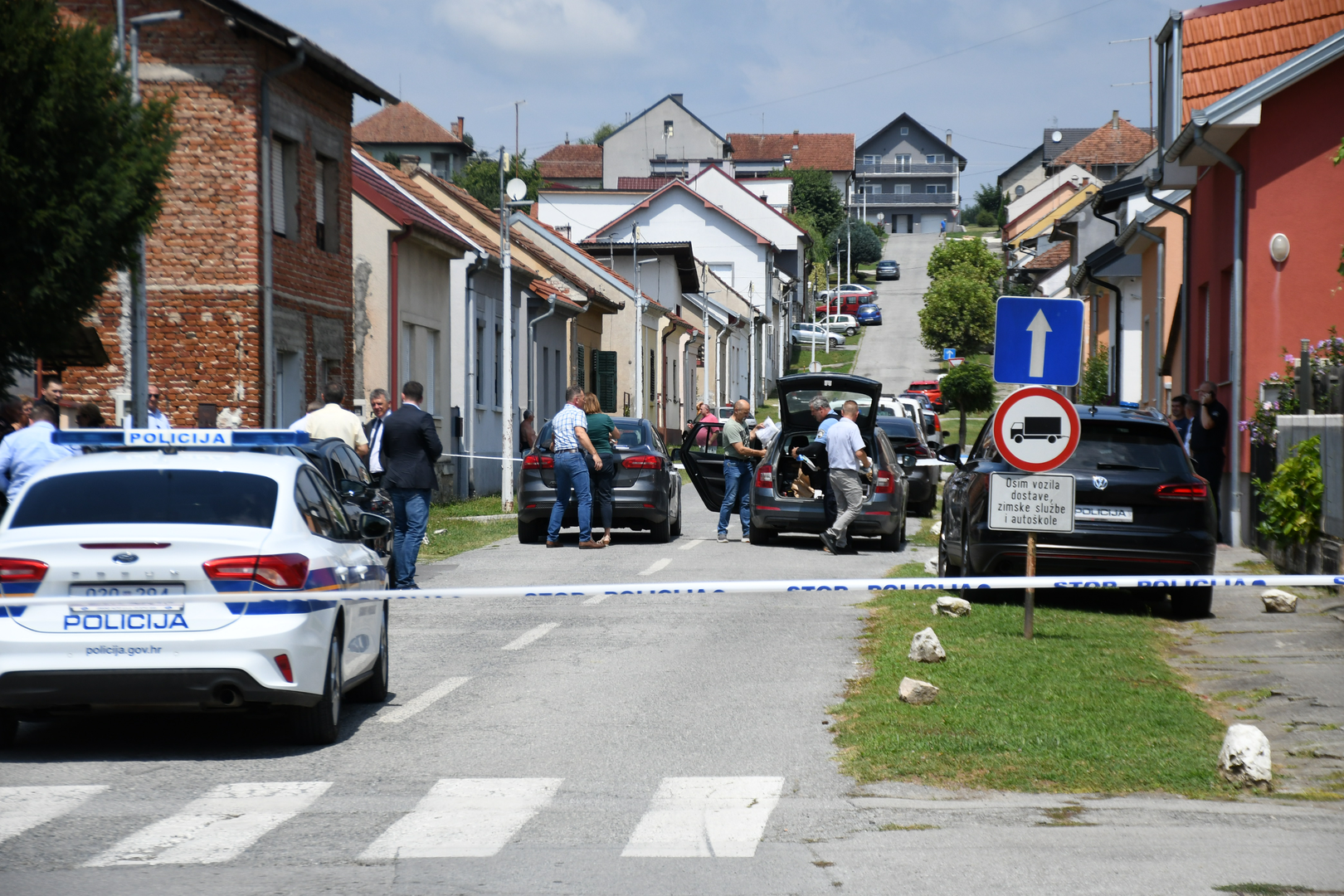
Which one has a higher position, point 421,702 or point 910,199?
point 910,199

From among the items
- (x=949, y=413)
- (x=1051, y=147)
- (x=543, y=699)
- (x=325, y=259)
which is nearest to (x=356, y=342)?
Answer: (x=325, y=259)

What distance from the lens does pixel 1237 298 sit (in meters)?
19.8

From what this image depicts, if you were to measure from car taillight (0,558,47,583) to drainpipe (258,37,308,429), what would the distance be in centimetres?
1543

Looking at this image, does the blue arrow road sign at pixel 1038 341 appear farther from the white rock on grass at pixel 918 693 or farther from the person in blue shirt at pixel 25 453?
the person in blue shirt at pixel 25 453

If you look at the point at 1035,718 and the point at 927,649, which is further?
the point at 927,649

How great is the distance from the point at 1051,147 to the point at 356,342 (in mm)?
142522

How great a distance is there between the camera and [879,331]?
3986 inches

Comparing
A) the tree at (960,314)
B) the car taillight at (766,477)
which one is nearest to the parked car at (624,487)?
the car taillight at (766,477)

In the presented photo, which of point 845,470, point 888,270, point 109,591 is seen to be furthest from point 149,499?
point 888,270

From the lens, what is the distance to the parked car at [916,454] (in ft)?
87.9

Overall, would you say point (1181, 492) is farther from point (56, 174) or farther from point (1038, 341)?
point (56, 174)

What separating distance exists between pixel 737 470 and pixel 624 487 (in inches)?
72.2

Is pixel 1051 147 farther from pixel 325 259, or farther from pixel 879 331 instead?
pixel 325 259

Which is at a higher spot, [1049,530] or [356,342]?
[356,342]
